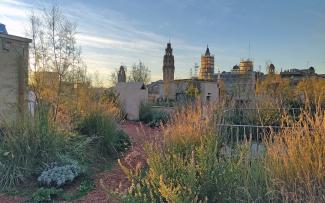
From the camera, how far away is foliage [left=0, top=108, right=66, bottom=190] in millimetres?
5160

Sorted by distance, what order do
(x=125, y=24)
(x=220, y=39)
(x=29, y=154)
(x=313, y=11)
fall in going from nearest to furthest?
1. (x=29, y=154)
2. (x=313, y=11)
3. (x=125, y=24)
4. (x=220, y=39)

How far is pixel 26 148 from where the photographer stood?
5418mm

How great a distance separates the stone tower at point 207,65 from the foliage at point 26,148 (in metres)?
30.5

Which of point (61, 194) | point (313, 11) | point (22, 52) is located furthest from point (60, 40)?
point (313, 11)

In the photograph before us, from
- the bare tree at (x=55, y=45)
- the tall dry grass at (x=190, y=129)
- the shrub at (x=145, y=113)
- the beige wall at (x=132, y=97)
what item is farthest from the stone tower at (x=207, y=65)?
the tall dry grass at (x=190, y=129)

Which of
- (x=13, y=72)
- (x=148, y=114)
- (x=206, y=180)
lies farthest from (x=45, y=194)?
(x=148, y=114)

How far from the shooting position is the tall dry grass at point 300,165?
2.74 metres

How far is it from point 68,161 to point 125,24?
7130mm

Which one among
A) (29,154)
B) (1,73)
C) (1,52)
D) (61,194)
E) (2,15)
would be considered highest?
(2,15)

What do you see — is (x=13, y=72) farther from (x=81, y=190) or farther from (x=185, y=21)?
(x=185, y=21)

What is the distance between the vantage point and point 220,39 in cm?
1446

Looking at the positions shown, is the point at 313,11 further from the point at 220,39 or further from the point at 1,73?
the point at 1,73

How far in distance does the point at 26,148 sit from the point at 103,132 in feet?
6.46

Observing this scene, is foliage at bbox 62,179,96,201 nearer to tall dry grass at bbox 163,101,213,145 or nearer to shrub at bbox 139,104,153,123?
tall dry grass at bbox 163,101,213,145
